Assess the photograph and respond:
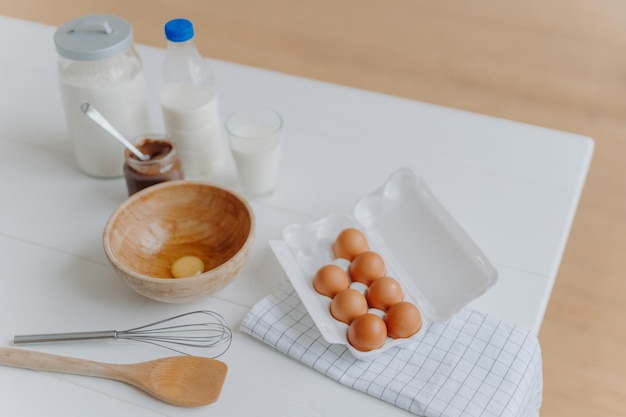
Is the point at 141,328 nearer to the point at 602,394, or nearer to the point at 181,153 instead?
the point at 181,153

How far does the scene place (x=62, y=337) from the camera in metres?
1.11

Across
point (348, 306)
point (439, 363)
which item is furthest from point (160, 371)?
point (439, 363)

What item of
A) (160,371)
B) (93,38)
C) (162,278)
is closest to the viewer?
(160,371)

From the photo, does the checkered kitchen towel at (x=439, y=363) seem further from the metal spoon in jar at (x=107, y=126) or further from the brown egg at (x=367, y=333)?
the metal spoon in jar at (x=107, y=126)

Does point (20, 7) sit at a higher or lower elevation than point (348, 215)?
lower

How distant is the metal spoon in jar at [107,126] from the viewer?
127 centimetres

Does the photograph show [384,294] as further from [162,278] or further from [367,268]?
[162,278]

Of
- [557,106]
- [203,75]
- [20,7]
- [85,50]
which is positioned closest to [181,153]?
[203,75]

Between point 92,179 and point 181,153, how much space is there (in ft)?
0.55

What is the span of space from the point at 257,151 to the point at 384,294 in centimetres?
36

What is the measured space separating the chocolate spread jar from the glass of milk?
0.10 metres

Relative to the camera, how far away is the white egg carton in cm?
114

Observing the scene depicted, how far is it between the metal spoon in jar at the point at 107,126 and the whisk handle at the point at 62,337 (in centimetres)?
33

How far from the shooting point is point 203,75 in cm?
138
